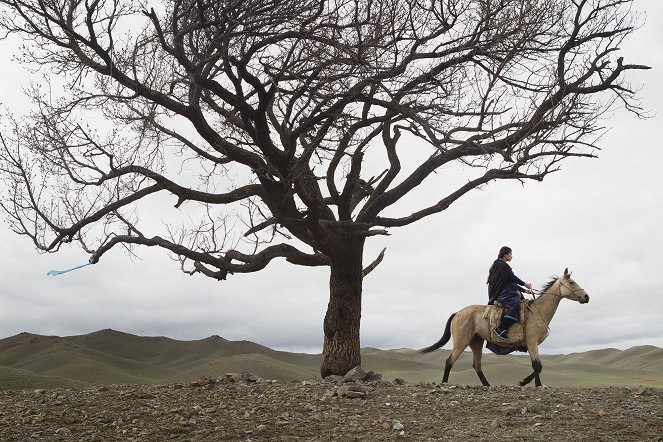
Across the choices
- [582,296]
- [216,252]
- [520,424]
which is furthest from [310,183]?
[520,424]

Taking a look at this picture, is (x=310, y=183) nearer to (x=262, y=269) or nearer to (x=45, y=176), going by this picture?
(x=262, y=269)

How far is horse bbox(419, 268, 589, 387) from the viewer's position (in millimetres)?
13281

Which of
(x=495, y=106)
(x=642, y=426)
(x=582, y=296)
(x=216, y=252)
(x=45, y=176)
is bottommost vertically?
(x=642, y=426)

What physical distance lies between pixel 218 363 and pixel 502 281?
14.5 meters

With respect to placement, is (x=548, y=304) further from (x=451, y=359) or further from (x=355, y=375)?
(x=355, y=375)

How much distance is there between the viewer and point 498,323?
44.0 ft

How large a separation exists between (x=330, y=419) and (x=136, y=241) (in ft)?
20.6

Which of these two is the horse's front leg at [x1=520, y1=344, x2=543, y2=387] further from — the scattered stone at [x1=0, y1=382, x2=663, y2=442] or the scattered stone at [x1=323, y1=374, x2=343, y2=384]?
the scattered stone at [x1=323, y1=374, x2=343, y2=384]

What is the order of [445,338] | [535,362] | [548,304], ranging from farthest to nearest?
[445,338] → [548,304] → [535,362]

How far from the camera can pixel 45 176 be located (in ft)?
43.3

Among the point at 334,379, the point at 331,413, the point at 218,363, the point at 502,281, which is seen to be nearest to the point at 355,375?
the point at 334,379

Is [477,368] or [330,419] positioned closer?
[330,419]

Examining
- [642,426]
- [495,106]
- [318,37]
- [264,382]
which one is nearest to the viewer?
[642,426]

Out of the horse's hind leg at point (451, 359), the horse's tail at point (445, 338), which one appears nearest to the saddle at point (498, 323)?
the horse's hind leg at point (451, 359)
